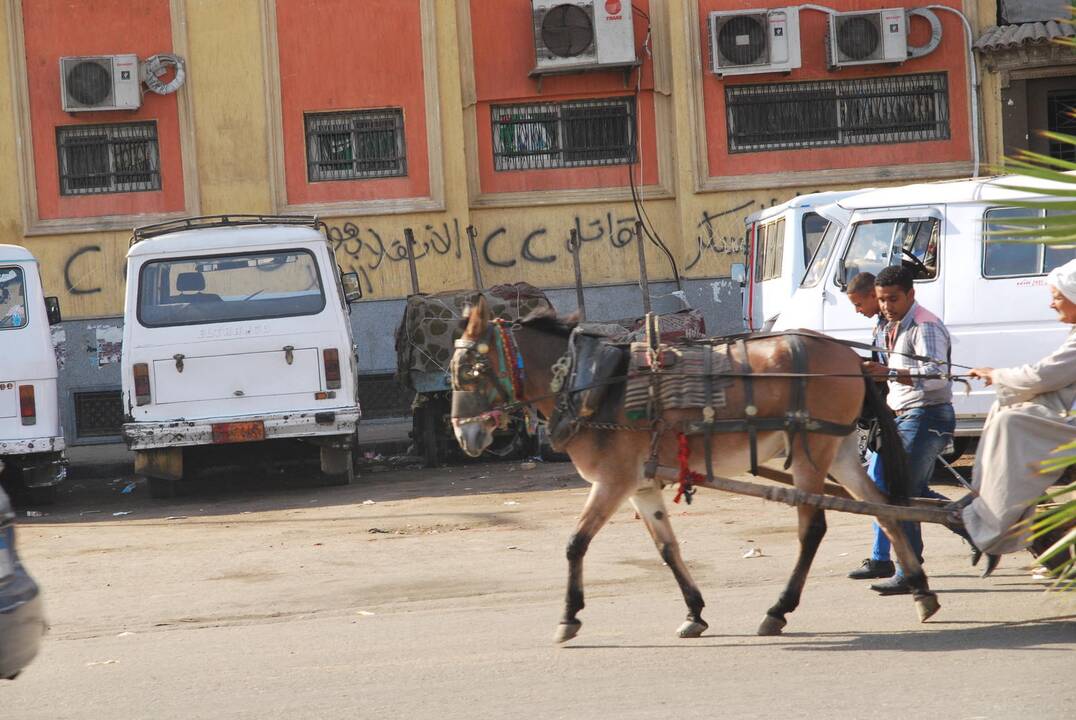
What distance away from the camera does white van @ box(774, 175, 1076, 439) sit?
10.8m

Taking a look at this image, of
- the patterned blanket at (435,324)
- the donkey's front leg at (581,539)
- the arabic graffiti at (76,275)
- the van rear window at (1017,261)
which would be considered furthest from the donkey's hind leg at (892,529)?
the arabic graffiti at (76,275)

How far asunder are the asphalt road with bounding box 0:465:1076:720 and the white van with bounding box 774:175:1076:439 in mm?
2166

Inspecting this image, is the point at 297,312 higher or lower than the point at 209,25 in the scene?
lower

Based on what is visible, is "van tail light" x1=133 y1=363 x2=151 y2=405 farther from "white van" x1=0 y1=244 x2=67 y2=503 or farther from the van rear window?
the van rear window

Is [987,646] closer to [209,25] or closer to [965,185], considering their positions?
[965,185]

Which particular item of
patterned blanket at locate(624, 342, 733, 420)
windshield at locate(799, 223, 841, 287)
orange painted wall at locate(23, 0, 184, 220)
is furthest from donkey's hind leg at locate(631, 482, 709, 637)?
orange painted wall at locate(23, 0, 184, 220)

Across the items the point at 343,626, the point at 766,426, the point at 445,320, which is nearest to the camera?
the point at 766,426

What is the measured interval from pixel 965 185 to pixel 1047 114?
27.1ft

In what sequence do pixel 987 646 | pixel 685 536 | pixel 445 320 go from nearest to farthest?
pixel 987 646 < pixel 685 536 < pixel 445 320

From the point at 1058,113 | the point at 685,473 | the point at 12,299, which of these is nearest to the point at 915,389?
the point at 685,473

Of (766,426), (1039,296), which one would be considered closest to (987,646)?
(766,426)

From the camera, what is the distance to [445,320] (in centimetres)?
1348

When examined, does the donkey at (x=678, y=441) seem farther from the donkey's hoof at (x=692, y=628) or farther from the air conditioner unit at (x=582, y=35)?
the air conditioner unit at (x=582, y=35)

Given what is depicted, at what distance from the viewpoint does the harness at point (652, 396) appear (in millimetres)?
6137
